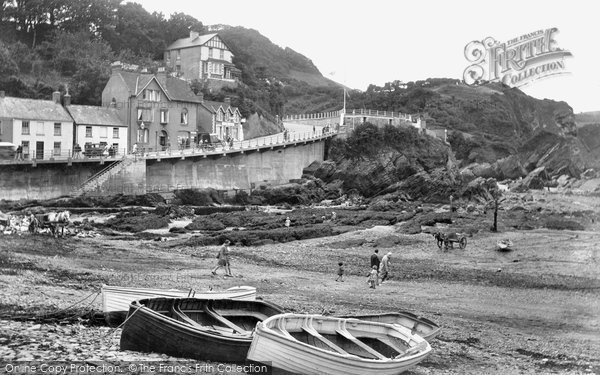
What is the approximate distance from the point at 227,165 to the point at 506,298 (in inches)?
1932

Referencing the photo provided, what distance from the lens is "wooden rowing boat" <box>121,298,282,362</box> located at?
555 inches

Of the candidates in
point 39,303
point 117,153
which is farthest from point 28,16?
point 39,303

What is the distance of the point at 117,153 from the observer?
209 feet

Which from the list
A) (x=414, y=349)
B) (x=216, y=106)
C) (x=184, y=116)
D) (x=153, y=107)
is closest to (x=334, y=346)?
(x=414, y=349)

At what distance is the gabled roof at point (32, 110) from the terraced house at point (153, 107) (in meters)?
6.89

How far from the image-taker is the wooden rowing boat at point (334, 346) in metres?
13.0

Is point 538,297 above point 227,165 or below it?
below

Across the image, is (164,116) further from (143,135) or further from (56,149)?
(56,149)

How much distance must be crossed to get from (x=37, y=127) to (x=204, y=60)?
40.4 meters

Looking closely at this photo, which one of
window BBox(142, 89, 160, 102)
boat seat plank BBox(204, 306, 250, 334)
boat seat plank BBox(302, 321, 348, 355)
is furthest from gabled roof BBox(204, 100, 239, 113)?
boat seat plank BBox(302, 321, 348, 355)

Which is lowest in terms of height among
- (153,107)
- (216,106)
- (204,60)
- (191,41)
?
(153,107)

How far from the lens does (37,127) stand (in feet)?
200

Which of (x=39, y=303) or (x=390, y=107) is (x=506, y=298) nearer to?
(x=39, y=303)

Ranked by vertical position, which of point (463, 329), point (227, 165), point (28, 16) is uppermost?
point (28, 16)
